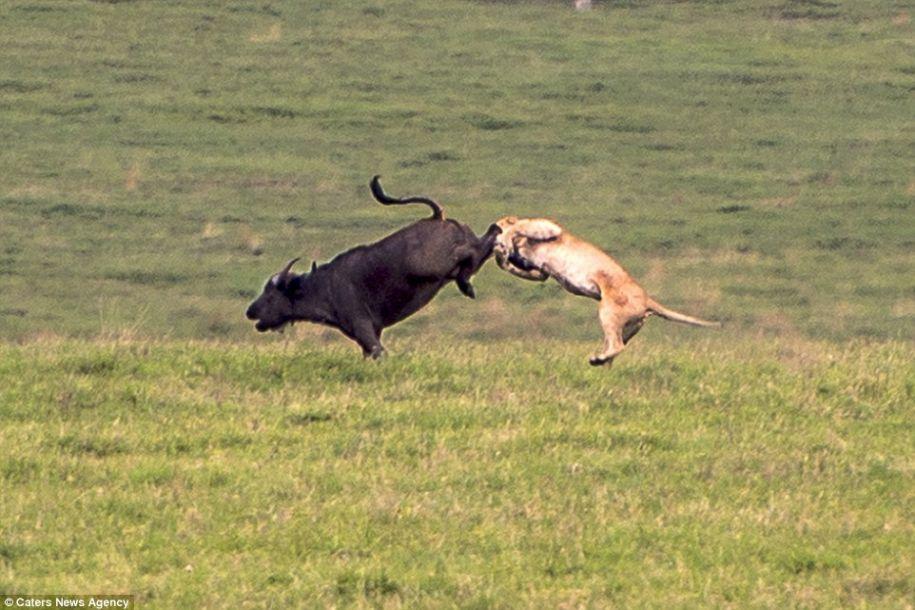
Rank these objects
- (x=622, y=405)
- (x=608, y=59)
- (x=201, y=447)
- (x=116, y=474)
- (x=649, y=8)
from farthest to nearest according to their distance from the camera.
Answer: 1. (x=649, y=8)
2. (x=608, y=59)
3. (x=622, y=405)
4. (x=201, y=447)
5. (x=116, y=474)

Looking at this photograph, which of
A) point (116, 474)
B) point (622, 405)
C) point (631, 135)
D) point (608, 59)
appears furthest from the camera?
point (608, 59)

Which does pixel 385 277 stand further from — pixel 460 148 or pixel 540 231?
pixel 460 148

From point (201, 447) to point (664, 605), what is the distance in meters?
2.97

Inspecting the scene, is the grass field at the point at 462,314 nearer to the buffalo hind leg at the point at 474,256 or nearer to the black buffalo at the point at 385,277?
the black buffalo at the point at 385,277

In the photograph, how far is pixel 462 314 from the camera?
19844 mm

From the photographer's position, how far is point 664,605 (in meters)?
7.42

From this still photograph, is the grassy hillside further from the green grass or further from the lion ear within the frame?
the green grass

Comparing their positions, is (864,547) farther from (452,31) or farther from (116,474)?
(452,31)

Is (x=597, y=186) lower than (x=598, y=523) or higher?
lower

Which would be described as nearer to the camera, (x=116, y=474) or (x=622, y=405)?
(x=116, y=474)

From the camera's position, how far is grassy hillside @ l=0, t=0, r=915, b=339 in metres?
21.0

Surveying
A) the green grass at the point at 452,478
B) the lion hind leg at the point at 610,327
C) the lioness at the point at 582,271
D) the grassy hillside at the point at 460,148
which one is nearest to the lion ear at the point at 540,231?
the lioness at the point at 582,271

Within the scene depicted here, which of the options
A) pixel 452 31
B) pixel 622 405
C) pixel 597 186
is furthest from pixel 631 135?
pixel 622 405

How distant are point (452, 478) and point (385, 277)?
397 centimetres
